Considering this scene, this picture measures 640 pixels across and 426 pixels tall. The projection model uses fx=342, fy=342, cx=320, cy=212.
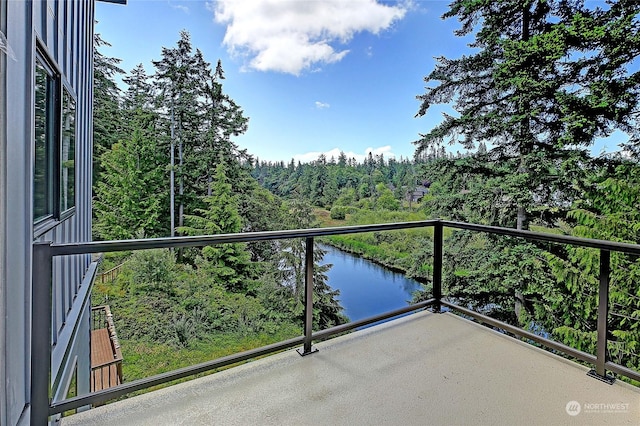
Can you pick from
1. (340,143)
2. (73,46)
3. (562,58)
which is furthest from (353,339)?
(340,143)

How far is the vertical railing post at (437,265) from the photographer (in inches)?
125

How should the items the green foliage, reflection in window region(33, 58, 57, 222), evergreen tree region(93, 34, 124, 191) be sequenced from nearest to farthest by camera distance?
reflection in window region(33, 58, 57, 222), evergreen tree region(93, 34, 124, 191), the green foliage

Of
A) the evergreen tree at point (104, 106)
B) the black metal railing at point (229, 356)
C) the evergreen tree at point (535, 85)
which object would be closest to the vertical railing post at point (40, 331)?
the black metal railing at point (229, 356)

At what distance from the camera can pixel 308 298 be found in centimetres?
233

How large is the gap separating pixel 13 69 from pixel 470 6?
8.06m

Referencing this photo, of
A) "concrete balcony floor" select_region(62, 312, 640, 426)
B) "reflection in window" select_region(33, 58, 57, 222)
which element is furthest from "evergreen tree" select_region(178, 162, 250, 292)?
"concrete balcony floor" select_region(62, 312, 640, 426)

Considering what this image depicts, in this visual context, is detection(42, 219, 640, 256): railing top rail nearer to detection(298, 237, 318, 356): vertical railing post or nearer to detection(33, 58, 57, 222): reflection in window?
detection(298, 237, 318, 356): vertical railing post

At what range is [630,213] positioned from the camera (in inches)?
238

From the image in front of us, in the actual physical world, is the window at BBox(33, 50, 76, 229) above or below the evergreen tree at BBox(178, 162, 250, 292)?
above

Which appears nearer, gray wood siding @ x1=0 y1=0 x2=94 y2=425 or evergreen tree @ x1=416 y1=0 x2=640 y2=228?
gray wood siding @ x1=0 y1=0 x2=94 y2=425

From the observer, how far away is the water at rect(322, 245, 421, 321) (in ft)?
34.2

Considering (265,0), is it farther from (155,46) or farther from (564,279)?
(564,279)

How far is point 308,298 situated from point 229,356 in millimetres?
614

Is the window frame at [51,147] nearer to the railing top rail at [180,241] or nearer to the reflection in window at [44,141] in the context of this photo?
the reflection in window at [44,141]
